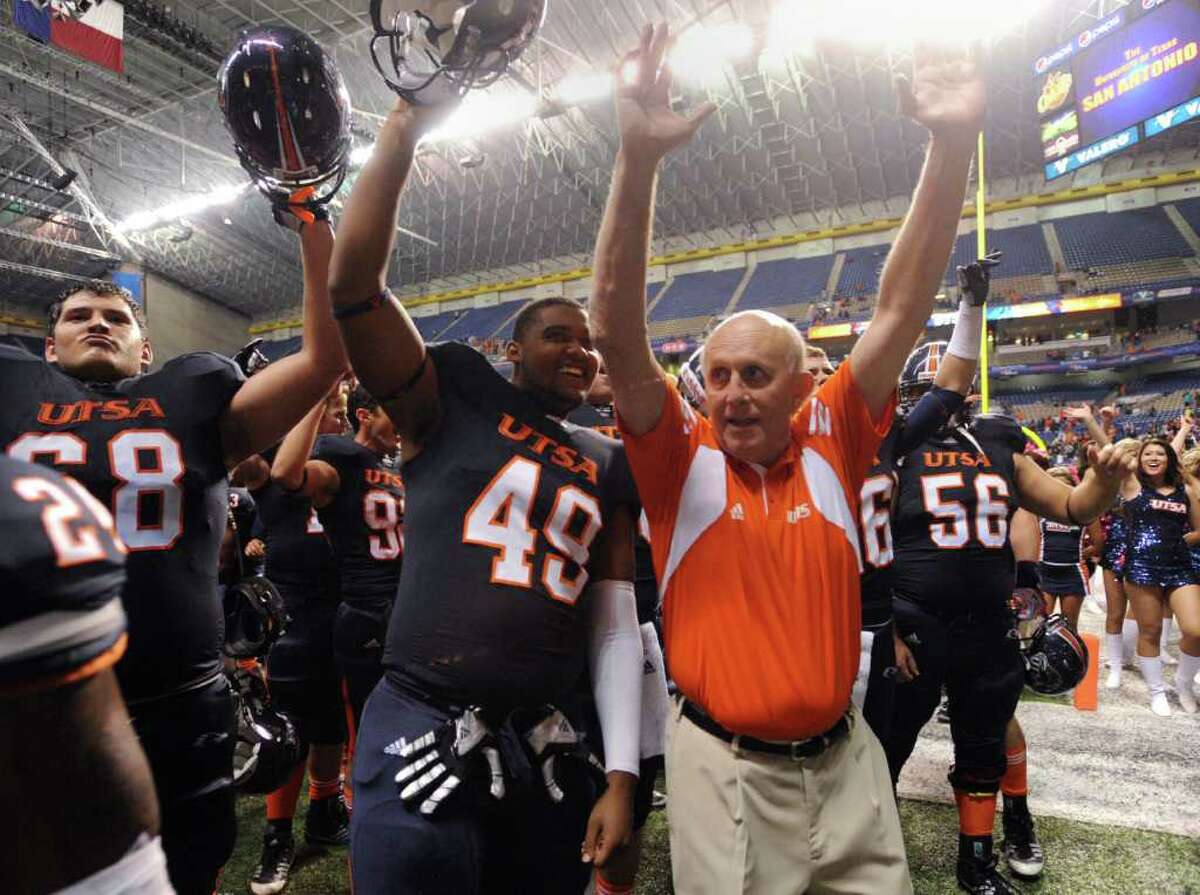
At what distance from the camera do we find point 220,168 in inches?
767

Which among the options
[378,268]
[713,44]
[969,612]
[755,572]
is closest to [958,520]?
[969,612]

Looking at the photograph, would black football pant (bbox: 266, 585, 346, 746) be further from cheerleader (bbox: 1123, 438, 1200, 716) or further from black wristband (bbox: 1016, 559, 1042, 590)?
cheerleader (bbox: 1123, 438, 1200, 716)

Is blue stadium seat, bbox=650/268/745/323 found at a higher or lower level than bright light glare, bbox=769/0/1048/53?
lower

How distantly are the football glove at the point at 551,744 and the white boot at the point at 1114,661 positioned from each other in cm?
602

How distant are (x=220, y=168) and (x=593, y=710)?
21971mm

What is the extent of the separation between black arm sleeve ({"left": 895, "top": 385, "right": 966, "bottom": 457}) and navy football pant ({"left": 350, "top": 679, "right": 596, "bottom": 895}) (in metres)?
2.06

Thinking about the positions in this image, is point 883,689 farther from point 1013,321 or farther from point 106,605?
point 1013,321

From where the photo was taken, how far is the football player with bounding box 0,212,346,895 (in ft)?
5.67

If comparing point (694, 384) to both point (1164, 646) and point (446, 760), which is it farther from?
point (1164, 646)

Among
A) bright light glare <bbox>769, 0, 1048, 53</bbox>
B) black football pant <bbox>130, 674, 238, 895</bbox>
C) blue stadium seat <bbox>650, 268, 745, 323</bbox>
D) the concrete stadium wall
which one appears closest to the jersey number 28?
black football pant <bbox>130, 674, 238, 895</bbox>

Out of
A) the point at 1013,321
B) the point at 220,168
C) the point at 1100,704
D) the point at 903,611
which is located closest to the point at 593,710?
the point at 903,611

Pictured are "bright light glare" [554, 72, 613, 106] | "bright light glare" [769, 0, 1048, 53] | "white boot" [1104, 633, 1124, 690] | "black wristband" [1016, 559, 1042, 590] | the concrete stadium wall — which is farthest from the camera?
the concrete stadium wall

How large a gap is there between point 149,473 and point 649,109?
1.52 m

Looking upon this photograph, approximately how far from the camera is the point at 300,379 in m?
1.92
